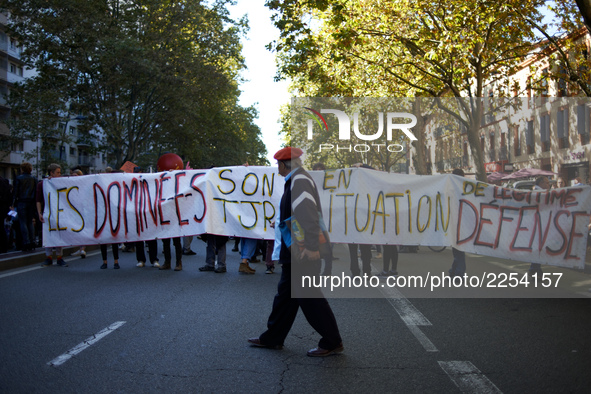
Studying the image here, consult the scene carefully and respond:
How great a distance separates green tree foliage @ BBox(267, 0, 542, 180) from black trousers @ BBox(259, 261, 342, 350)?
10.9 metres

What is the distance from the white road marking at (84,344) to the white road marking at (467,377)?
3051mm

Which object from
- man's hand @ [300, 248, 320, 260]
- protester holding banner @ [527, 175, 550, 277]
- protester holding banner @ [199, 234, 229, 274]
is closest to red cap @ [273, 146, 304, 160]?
man's hand @ [300, 248, 320, 260]

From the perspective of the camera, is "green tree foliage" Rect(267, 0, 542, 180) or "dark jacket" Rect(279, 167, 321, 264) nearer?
"dark jacket" Rect(279, 167, 321, 264)

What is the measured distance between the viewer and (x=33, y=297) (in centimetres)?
867

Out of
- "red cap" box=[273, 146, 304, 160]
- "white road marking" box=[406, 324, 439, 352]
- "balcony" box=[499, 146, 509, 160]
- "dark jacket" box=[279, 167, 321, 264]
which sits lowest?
"white road marking" box=[406, 324, 439, 352]

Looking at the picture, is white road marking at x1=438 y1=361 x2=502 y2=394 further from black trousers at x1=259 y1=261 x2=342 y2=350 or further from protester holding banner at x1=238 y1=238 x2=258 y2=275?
protester holding banner at x1=238 y1=238 x2=258 y2=275

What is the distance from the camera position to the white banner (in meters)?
9.32

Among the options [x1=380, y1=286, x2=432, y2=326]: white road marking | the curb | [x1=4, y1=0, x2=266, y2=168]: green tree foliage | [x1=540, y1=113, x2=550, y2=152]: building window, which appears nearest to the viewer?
[x1=380, y1=286, x2=432, y2=326]: white road marking

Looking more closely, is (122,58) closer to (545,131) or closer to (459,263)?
(459,263)

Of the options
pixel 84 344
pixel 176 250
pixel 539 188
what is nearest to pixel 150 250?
pixel 176 250

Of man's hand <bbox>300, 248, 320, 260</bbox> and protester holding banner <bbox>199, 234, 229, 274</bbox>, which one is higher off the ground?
man's hand <bbox>300, 248, 320, 260</bbox>

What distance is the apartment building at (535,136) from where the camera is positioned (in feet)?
116

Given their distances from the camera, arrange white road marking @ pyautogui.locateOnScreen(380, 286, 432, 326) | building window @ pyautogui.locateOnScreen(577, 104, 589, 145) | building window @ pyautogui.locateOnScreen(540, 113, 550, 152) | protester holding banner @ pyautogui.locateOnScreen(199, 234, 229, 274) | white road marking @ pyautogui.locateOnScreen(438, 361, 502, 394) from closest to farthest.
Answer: white road marking @ pyautogui.locateOnScreen(438, 361, 502, 394), white road marking @ pyautogui.locateOnScreen(380, 286, 432, 326), protester holding banner @ pyautogui.locateOnScreen(199, 234, 229, 274), building window @ pyautogui.locateOnScreen(577, 104, 589, 145), building window @ pyautogui.locateOnScreen(540, 113, 550, 152)

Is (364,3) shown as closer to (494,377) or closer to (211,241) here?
(211,241)
